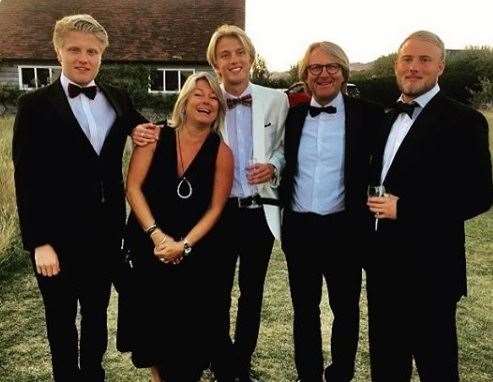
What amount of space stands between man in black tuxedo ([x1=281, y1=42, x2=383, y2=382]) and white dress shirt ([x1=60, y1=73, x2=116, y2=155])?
4.09 feet

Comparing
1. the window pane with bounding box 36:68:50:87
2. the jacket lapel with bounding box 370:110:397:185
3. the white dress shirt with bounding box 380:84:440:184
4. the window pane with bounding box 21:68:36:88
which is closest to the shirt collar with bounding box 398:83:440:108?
the white dress shirt with bounding box 380:84:440:184

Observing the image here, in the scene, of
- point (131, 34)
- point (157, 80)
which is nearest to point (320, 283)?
point (157, 80)

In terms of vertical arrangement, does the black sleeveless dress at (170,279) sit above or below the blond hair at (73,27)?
below

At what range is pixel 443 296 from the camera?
2.93 metres

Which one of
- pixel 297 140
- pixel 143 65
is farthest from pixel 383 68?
pixel 297 140

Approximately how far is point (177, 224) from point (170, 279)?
0.35 metres

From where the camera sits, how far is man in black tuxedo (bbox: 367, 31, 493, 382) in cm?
275

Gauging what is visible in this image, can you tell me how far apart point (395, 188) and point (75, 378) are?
7.89 feet

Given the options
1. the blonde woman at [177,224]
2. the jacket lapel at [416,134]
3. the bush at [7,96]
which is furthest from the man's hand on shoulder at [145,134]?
the bush at [7,96]

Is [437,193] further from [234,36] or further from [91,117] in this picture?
[91,117]

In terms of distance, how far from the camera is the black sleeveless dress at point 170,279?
3188mm

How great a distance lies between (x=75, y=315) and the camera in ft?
11.2

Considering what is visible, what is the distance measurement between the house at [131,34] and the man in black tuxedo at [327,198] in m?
23.1

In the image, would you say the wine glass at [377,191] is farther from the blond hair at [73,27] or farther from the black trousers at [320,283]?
the blond hair at [73,27]
